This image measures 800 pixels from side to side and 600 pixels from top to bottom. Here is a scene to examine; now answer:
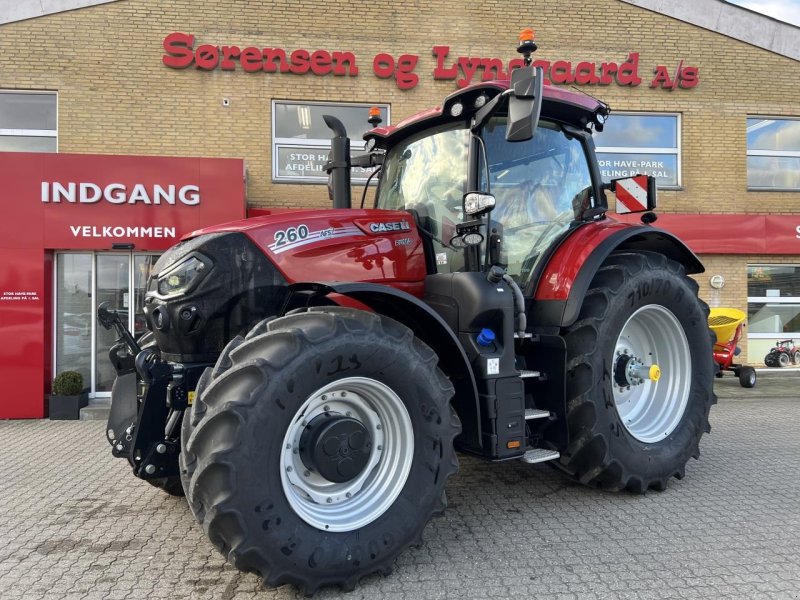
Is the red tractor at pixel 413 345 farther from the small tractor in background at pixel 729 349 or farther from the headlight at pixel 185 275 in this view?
the small tractor in background at pixel 729 349

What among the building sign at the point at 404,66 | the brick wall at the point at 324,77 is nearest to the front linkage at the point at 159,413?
the brick wall at the point at 324,77

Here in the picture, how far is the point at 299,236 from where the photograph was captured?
343 cm

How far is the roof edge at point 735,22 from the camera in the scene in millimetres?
10680

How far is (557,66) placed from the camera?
10367mm

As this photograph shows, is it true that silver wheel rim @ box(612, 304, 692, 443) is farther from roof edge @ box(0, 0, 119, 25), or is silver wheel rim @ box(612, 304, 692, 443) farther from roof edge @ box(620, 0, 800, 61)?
roof edge @ box(0, 0, 119, 25)

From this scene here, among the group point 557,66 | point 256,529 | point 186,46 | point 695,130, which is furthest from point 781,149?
point 256,529

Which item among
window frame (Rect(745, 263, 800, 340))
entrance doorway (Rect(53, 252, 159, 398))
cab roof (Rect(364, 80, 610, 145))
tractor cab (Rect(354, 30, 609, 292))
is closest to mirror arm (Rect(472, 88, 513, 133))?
tractor cab (Rect(354, 30, 609, 292))

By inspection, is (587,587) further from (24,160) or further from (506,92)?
(24,160)

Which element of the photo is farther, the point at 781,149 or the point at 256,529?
the point at 781,149

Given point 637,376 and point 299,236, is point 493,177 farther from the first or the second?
point 637,376

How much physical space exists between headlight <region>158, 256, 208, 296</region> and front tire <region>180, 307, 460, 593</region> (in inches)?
23.7

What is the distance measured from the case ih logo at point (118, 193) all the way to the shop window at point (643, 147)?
7139 millimetres

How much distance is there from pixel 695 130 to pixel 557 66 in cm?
281

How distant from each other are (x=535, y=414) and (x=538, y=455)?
25cm
